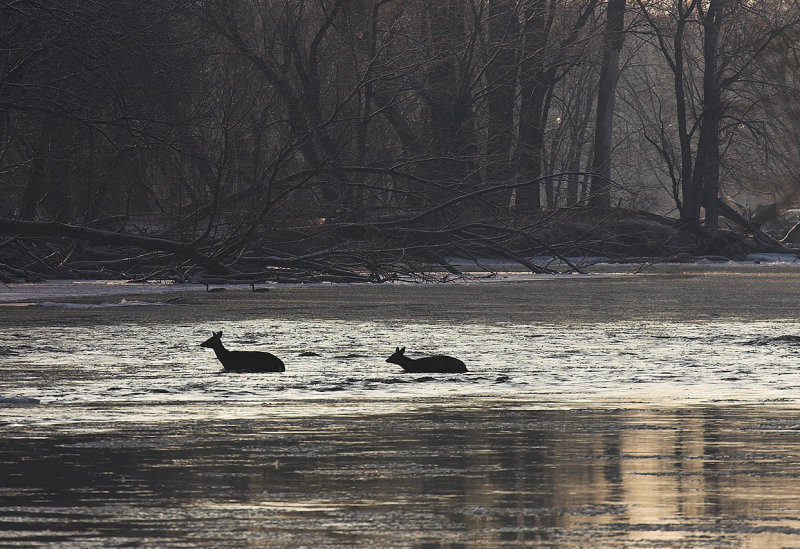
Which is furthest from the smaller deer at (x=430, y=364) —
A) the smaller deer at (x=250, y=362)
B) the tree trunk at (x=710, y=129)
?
the tree trunk at (x=710, y=129)

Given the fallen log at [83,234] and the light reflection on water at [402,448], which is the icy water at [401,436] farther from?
the fallen log at [83,234]

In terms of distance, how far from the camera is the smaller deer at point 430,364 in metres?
10.9

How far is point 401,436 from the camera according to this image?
25.0ft

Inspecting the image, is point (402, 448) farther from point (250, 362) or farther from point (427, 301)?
point (427, 301)

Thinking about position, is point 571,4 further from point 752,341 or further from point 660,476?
point 660,476

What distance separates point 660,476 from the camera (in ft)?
20.6

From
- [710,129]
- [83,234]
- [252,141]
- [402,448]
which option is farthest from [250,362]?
[710,129]

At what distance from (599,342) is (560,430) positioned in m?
6.04

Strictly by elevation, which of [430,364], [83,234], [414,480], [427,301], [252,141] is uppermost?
[252,141]

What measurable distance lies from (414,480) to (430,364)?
4.75 metres

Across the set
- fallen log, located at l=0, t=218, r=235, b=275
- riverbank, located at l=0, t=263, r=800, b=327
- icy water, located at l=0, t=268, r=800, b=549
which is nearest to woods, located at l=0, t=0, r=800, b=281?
fallen log, located at l=0, t=218, r=235, b=275

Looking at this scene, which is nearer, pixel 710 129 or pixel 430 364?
pixel 430 364

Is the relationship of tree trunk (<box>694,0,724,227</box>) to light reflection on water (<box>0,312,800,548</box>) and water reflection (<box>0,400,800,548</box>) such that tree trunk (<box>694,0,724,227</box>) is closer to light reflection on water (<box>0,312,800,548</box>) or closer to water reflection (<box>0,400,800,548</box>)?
light reflection on water (<box>0,312,800,548</box>)

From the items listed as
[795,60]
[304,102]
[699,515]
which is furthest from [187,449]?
[795,60]
